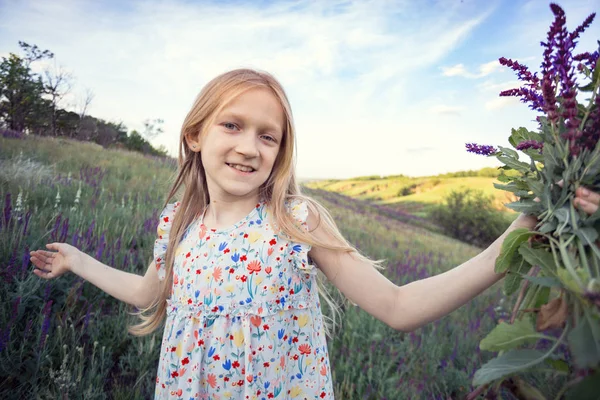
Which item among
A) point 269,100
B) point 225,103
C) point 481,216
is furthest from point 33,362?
point 481,216

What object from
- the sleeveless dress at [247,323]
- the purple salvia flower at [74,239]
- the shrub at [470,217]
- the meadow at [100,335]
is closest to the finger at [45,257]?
the meadow at [100,335]

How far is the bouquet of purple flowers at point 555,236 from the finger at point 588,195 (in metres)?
0.02

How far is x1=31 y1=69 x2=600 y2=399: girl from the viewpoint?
1540mm

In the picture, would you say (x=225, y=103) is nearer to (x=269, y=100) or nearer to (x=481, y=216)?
(x=269, y=100)

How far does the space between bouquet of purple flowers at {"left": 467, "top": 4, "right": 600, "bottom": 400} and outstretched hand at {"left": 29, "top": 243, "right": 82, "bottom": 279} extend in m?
2.06

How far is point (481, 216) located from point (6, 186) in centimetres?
1968

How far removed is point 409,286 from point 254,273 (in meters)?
0.66

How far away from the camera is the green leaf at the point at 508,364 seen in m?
0.61

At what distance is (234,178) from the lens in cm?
167

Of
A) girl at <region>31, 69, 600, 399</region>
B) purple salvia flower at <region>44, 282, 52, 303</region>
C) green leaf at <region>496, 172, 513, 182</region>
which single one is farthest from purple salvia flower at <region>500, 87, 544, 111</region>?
purple salvia flower at <region>44, 282, 52, 303</region>

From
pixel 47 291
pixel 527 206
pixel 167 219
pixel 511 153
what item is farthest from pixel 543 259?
pixel 47 291

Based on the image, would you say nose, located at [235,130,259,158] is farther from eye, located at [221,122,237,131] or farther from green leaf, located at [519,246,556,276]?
green leaf, located at [519,246,556,276]

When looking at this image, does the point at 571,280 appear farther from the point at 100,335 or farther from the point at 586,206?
the point at 100,335

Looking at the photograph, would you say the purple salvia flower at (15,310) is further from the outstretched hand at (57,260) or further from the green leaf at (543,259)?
the green leaf at (543,259)
